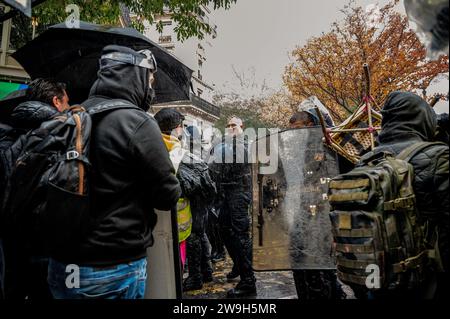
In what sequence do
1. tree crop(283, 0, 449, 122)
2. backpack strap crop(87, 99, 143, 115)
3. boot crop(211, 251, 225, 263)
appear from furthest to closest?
tree crop(283, 0, 449, 122) < boot crop(211, 251, 225, 263) < backpack strap crop(87, 99, 143, 115)

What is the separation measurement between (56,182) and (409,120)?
6.83ft

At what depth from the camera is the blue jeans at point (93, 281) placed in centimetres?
174

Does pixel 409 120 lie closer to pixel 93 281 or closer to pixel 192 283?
pixel 93 281

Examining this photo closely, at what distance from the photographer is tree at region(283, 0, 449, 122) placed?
50.1ft

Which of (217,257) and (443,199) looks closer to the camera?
(443,199)

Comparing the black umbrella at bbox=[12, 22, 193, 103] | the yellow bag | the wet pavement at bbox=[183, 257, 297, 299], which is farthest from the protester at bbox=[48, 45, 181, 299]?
the wet pavement at bbox=[183, 257, 297, 299]

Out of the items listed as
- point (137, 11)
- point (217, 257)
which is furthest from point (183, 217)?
point (137, 11)

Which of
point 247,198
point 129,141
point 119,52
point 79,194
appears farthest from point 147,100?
point 247,198

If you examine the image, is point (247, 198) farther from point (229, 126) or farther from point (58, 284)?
point (58, 284)

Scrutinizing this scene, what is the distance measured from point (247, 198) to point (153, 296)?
269 cm

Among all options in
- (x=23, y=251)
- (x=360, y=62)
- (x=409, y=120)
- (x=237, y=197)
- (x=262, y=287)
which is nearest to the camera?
(x=409, y=120)

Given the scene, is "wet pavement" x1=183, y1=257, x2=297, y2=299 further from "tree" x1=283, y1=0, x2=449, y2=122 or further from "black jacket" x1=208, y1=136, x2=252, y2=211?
"tree" x1=283, y1=0, x2=449, y2=122

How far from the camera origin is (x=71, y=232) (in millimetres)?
1673

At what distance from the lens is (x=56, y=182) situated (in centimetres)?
166
